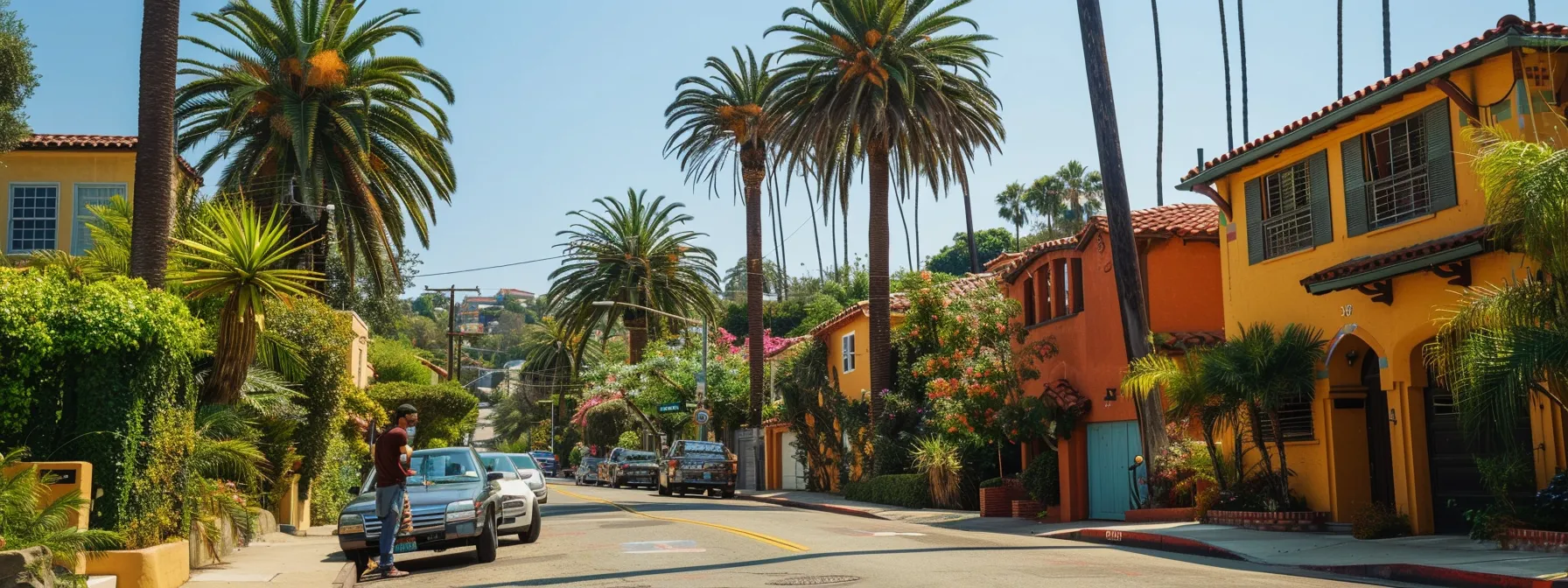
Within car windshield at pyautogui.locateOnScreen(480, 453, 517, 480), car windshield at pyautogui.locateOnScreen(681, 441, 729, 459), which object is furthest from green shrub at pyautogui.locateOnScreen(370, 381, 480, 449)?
car windshield at pyautogui.locateOnScreen(480, 453, 517, 480)

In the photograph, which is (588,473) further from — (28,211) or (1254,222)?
(1254,222)

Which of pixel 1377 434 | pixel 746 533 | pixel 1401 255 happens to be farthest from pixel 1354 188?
pixel 746 533

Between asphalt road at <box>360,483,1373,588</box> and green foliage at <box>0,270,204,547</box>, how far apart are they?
284 cm

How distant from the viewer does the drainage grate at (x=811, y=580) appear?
38.9ft

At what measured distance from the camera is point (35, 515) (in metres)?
10.2

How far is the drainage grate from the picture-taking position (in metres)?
11.9

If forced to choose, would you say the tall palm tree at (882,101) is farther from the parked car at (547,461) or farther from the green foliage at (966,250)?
the green foliage at (966,250)

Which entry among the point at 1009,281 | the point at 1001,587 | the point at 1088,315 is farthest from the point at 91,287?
the point at 1009,281

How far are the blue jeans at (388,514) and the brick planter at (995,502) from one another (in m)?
15.8

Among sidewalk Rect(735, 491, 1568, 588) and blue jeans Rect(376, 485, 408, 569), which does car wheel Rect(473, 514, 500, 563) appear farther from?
sidewalk Rect(735, 491, 1568, 588)

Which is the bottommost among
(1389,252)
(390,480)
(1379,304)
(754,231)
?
(390,480)

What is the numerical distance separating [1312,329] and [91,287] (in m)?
16.3

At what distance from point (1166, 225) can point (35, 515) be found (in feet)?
66.4

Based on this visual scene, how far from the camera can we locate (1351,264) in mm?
17281
